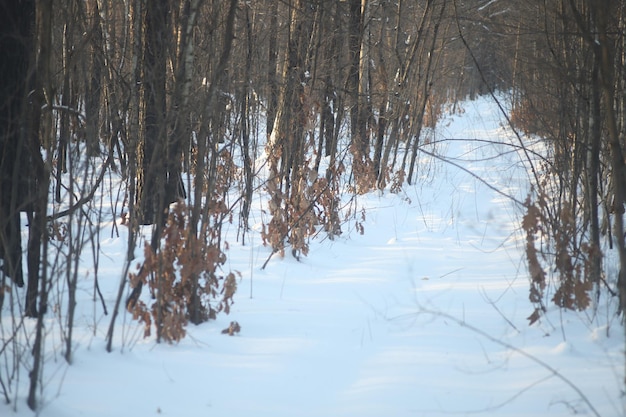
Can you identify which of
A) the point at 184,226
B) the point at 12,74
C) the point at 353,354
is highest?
the point at 12,74

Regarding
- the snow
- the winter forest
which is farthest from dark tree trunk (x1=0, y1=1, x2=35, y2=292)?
the snow

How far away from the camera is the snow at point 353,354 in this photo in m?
3.03

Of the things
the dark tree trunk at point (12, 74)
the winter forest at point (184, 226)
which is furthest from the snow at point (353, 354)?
the dark tree trunk at point (12, 74)

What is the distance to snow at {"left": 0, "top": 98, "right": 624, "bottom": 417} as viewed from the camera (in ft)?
9.95

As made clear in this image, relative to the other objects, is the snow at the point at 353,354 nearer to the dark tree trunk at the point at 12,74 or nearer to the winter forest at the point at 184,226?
the winter forest at the point at 184,226

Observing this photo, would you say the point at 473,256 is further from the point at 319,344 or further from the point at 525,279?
the point at 319,344

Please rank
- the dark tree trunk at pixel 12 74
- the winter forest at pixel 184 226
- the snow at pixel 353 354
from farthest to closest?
the dark tree trunk at pixel 12 74, the winter forest at pixel 184 226, the snow at pixel 353 354

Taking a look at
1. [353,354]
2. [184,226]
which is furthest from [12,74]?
[353,354]

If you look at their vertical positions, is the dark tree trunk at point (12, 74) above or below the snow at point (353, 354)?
above

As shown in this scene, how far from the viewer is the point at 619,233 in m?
3.49

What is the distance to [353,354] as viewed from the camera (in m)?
3.76

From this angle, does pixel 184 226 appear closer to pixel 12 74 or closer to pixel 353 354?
pixel 353 354

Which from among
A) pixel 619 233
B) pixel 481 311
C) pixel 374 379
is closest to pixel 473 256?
pixel 481 311

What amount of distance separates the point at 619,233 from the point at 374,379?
66.1 inches
